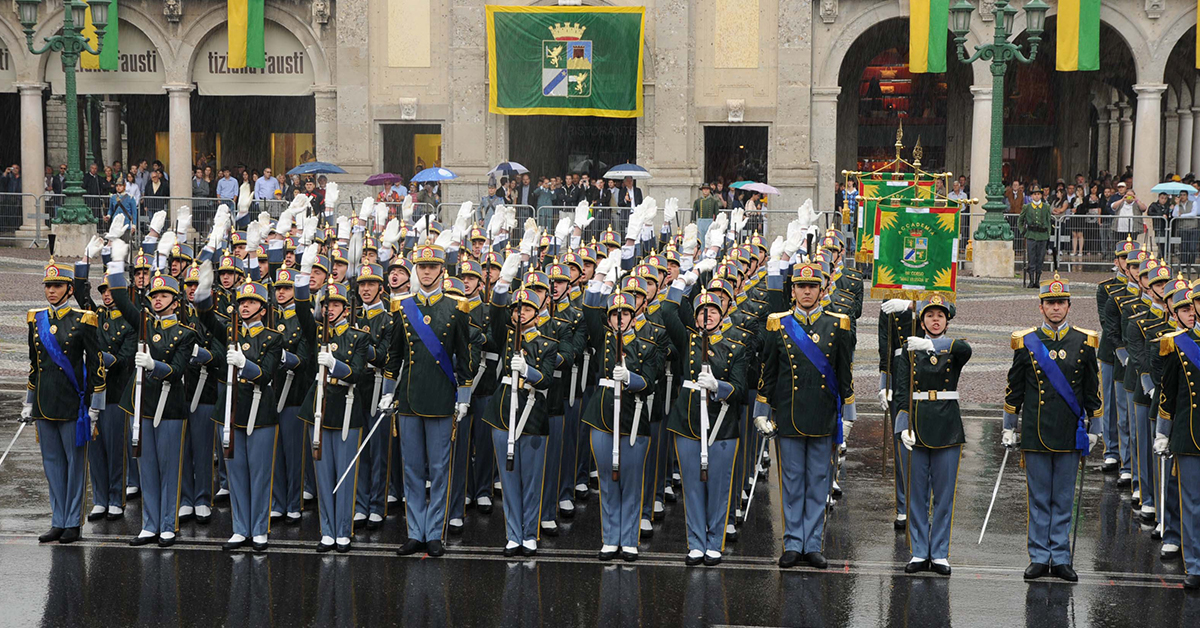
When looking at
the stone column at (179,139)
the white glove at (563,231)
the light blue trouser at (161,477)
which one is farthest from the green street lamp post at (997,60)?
the light blue trouser at (161,477)

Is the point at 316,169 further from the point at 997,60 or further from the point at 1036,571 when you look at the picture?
the point at 1036,571

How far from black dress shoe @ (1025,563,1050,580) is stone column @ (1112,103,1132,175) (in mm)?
31749

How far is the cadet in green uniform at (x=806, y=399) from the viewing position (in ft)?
31.9

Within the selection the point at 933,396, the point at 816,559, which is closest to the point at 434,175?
the point at 816,559

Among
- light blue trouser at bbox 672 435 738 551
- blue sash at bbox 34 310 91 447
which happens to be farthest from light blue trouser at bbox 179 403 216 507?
light blue trouser at bbox 672 435 738 551

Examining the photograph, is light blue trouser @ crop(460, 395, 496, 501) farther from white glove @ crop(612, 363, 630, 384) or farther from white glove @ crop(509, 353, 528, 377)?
white glove @ crop(612, 363, 630, 384)

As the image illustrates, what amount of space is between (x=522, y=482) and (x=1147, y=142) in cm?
2423

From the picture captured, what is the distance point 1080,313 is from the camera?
21.5 metres

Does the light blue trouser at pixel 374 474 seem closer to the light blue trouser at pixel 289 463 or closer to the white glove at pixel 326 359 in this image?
the light blue trouser at pixel 289 463

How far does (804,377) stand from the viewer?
973 centimetres

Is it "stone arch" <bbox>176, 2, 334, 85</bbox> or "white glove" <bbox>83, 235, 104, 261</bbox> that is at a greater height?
"stone arch" <bbox>176, 2, 334, 85</bbox>

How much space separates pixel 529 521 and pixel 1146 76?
81.0 feet

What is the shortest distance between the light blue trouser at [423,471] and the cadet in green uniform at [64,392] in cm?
220

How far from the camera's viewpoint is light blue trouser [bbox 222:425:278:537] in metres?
10.1
